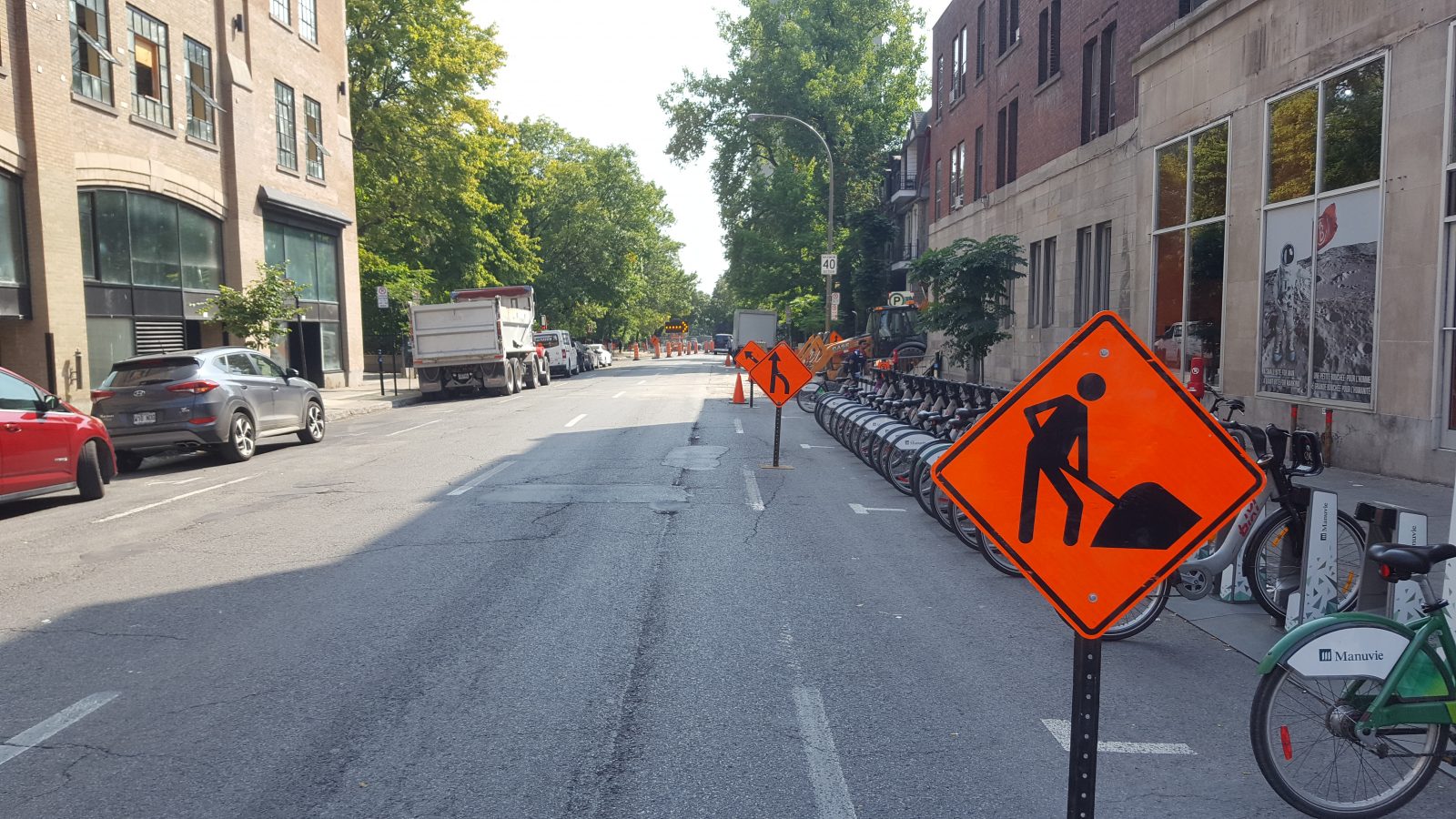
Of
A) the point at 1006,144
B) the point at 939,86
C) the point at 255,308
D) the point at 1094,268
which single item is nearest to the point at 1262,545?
the point at 1094,268

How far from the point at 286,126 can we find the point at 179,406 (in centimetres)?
1868

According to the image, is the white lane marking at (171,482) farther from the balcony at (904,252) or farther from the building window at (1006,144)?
the balcony at (904,252)

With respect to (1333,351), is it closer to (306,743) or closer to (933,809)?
(933,809)

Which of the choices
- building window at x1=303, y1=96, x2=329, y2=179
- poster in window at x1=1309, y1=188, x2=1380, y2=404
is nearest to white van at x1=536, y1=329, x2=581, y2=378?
building window at x1=303, y1=96, x2=329, y2=179

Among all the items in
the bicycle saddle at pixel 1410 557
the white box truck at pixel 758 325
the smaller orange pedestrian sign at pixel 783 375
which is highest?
the white box truck at pixel 758 325

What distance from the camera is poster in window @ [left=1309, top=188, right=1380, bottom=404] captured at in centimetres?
1230

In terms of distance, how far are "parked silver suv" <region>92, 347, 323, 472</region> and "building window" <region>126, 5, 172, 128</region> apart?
1076 cm

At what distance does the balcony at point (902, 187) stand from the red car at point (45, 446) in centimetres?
3850

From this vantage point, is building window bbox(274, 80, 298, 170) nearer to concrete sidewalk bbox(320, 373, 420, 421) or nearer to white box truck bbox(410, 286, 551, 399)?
white box truck bbox(410, 286, 551, 399)

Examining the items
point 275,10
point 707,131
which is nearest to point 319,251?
point 275,10

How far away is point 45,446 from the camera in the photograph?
1084 centimetres

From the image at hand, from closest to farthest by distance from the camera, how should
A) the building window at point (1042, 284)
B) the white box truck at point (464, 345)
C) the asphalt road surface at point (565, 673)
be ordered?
the asphalt road surface at point (565, 673) → the building window at point (1042, 284) → the white box truck at point (464, 345)

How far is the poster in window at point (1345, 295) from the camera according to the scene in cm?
1230

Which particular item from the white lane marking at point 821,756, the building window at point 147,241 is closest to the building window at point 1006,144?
the building window at point 147,241
